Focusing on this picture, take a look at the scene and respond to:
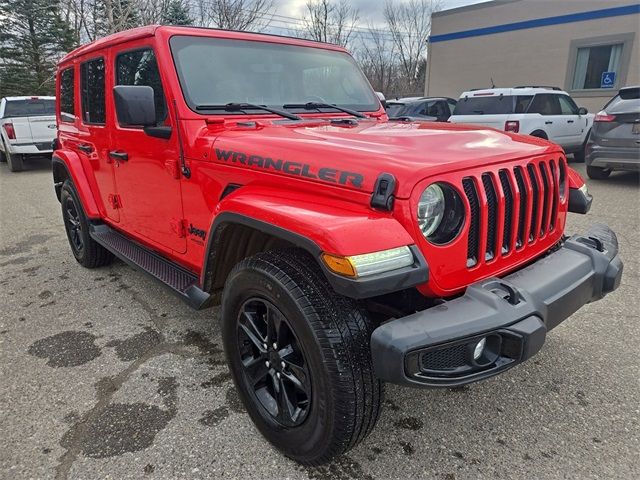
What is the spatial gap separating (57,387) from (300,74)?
8.29 ft

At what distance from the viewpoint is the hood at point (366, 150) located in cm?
186

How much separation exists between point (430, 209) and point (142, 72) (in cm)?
223

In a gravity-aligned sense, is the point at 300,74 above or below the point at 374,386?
above

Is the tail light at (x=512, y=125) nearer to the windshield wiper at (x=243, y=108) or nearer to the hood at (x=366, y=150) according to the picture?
the hood at (x=366, y=150)

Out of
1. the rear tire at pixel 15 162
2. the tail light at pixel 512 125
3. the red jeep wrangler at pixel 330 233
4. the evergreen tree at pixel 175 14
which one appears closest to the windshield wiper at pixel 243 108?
the red jeep wrangler at pixel 330 233

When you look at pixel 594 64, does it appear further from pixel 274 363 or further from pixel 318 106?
pixel 274 363

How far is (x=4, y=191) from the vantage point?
959 cm

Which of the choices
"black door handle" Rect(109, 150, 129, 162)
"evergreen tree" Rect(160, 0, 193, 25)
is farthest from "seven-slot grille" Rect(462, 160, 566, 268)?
"evergreen tree" Rect(160, 0, 193, 25)

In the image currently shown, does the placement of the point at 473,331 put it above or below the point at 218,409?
above

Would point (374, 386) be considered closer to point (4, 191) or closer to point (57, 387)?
point (57, 387)

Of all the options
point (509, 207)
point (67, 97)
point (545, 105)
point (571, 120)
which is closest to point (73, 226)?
point (67, 97)

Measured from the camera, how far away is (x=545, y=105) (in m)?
9.95

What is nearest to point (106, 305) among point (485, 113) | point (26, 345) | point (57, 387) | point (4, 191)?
point (26, 345)

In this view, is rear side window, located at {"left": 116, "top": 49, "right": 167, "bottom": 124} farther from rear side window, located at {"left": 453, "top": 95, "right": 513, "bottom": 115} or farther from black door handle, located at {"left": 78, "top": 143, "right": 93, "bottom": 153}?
rear side window, located at {"left": 453, "top": 95, "right": 513, "bottom": 115}
